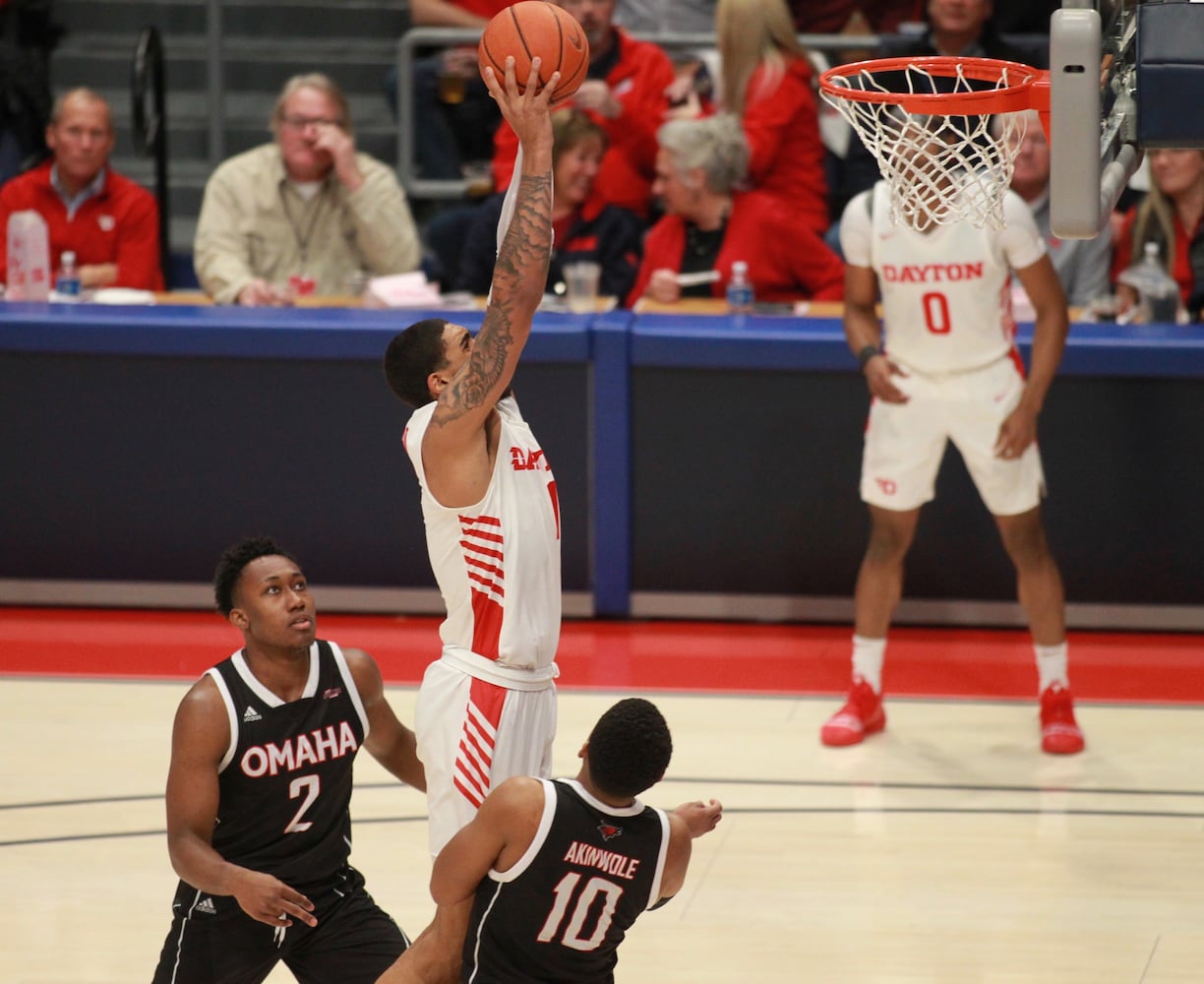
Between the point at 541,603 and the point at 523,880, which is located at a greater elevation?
the point at 541,603

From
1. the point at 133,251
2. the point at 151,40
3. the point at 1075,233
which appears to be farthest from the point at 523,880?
the point at 151,40

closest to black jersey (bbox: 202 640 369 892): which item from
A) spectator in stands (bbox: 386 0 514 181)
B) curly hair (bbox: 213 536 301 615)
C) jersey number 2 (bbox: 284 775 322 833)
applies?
jersey number 2 (bbox: 284 775 322 833)

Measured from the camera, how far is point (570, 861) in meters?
3.39

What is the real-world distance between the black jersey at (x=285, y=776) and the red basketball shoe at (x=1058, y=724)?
277 cm

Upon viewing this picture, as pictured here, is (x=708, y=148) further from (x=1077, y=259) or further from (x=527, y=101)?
(x=527, y=101)

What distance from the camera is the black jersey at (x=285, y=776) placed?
3.88 meters

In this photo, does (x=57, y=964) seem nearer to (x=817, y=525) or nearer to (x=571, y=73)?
(x=571, y=73)

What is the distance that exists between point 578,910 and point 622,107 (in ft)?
18.8

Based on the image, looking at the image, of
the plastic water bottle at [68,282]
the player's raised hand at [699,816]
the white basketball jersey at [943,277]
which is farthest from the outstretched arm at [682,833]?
the plastic water bottle at [68,282]

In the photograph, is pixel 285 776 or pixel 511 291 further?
pixel 285 776

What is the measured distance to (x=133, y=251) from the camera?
336 inches

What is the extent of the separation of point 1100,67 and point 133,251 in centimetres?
586

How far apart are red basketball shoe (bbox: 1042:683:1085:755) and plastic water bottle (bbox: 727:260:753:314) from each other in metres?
2.12

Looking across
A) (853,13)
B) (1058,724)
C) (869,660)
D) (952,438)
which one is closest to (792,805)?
(869,660)
